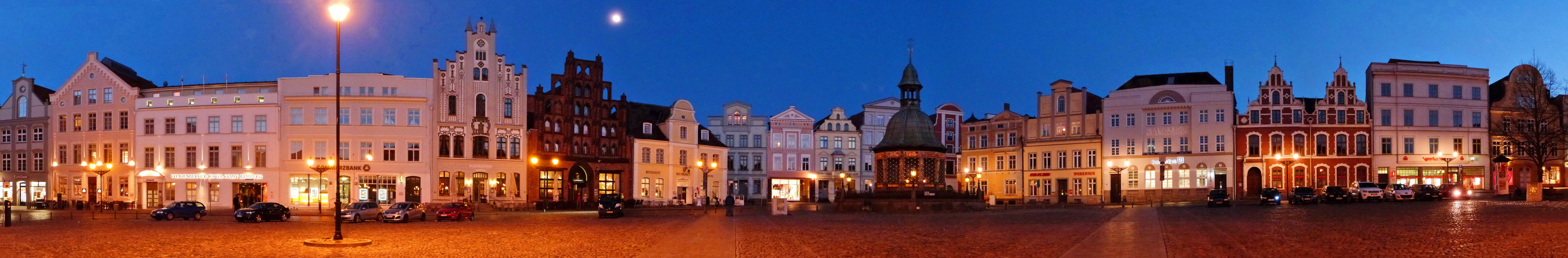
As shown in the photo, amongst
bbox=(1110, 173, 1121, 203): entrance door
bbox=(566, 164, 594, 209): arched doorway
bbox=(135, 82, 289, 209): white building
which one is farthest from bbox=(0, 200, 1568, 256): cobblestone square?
bbox=(1110, 173, 1121, 203): entrance door

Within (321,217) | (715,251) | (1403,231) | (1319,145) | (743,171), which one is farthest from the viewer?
(743,171)

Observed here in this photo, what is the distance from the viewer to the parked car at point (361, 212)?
159 feet

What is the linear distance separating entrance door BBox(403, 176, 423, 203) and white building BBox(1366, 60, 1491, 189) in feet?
202

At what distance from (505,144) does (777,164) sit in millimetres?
26568

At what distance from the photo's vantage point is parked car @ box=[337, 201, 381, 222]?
48.6m

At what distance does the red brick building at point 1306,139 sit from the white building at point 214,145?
203 ft

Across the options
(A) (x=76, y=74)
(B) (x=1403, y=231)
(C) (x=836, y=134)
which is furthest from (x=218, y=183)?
(B) (x=1403, y=231)

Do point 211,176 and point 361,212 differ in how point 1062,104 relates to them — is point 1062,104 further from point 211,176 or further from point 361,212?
point 211,176

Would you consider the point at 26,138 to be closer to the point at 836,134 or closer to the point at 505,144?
Result: the point at 505,144

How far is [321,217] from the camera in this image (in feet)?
178

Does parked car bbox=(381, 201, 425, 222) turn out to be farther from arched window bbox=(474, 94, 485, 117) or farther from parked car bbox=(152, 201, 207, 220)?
arched window bbox=(474, 94, 485, 117)

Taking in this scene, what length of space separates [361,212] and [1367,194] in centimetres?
4567

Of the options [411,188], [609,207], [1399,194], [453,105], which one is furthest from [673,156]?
[1399,194]

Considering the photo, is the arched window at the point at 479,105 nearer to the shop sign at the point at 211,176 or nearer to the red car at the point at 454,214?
the shop sign at the point at 211,176
